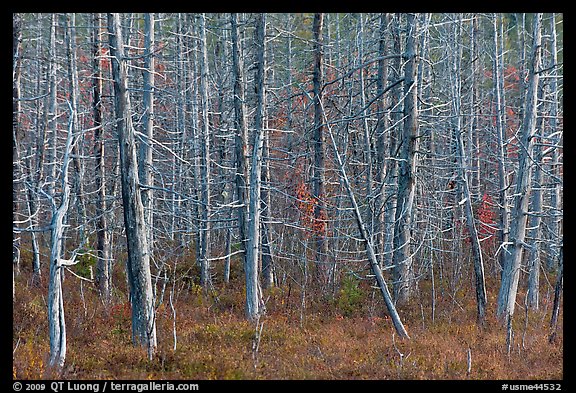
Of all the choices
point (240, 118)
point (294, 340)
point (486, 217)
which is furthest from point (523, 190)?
point (486, 217)

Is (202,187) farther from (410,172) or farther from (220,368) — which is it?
(220,368)

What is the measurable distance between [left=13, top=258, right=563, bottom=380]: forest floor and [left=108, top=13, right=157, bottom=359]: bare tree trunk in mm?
512

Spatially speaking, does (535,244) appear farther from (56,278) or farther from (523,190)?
(56,278)

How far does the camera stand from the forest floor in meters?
8.39

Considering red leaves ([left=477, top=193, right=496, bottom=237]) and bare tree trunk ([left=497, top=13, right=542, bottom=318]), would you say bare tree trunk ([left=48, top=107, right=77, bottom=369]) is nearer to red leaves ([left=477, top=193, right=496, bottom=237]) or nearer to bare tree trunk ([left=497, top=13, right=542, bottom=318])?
bare tree trunk ([left=497, top=13, right=542, bottom=318])

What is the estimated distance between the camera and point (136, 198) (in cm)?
973

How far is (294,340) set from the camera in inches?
413

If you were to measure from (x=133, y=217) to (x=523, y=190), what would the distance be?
8.84 m

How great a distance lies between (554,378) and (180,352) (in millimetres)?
6307

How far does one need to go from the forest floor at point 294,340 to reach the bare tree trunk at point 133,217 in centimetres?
51

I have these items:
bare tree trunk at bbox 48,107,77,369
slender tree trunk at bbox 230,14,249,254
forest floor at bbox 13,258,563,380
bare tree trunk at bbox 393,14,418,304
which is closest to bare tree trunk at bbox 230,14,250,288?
slender tree trunk at bbox 230,14,249,254
